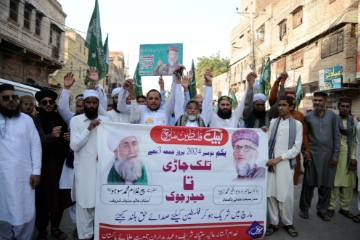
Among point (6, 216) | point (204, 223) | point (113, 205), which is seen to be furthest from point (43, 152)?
point (204, 223)

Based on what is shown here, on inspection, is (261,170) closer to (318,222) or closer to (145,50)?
(318,222)

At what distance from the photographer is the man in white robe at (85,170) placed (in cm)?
344

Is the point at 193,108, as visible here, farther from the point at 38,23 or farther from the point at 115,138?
the point at 38,23

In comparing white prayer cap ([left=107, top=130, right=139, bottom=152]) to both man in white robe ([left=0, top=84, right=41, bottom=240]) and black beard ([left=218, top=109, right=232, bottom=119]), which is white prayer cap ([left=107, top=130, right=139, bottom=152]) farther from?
black beard ([left=218, top=109, right=232, bottom=119])

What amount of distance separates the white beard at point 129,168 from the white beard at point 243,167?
1.10 m

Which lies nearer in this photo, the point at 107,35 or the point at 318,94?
the point at 318,94

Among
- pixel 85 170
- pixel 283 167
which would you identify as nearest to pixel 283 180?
pixel 283 167

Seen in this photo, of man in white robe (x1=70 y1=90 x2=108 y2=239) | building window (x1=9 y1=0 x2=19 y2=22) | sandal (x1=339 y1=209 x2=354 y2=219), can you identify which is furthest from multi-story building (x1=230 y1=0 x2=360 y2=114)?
building window (x1=9 y1=0 x2=19 y2=22)

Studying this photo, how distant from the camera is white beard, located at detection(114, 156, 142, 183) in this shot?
341cm

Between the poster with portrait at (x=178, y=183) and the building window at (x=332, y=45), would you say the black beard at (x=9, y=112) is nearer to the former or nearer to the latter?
the poster with portrait at (x=178, y=183)

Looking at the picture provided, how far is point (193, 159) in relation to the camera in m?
3.59

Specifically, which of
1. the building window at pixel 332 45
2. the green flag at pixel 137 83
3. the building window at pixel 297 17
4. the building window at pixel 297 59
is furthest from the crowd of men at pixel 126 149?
the building window at pixel 297 17

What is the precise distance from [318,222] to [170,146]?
257cm

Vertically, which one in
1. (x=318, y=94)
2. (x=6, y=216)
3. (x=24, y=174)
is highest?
(x=318, y=94)
